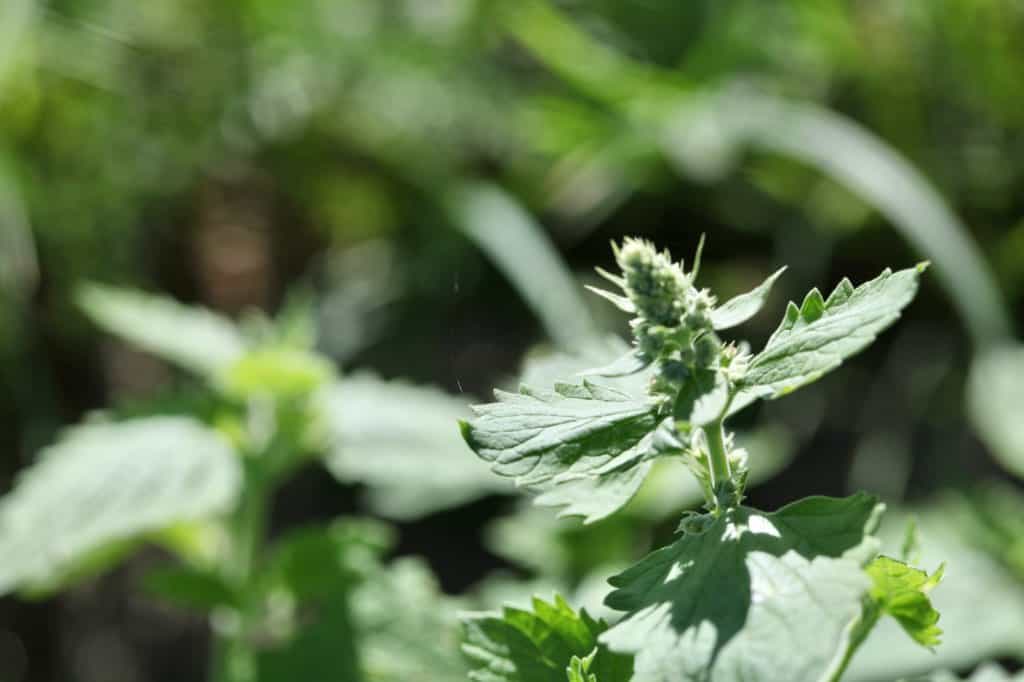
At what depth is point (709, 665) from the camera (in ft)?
0.94

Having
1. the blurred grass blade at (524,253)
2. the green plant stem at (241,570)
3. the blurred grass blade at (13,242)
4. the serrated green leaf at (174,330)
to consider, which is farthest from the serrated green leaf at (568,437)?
the blurred grass blade at (13,242)

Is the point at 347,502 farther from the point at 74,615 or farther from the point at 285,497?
the point at 74,615

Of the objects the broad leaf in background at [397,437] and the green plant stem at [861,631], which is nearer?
the green plant stem at [861,631]

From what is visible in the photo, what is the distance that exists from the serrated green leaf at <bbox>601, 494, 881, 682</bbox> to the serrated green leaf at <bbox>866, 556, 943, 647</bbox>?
25 mm

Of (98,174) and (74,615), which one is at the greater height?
(98,174)

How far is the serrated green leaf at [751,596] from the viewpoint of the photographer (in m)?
0.28

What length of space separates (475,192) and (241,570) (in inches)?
34.5

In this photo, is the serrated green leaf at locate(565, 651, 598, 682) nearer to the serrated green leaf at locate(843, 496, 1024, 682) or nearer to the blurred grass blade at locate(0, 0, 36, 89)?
the serrated green leaf at locate(843, 496, 1024, 682)

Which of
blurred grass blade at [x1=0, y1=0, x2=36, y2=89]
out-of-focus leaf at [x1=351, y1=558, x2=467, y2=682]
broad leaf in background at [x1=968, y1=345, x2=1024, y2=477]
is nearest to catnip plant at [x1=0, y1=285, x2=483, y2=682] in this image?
out-of-focus leaf at [x1=351, y1=558, x2=467, y2=682]

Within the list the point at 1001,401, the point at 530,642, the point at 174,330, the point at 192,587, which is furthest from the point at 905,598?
the point at 1001,401

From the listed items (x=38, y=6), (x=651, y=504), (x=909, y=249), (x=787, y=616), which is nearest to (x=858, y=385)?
(x=909, y=249)

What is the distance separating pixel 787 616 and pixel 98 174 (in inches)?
55.6

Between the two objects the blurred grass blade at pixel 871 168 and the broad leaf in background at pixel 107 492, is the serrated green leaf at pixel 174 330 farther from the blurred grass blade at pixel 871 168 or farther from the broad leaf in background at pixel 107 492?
the blurred grass blade at pixel 871 168

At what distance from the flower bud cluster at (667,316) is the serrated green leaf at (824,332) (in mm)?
14
